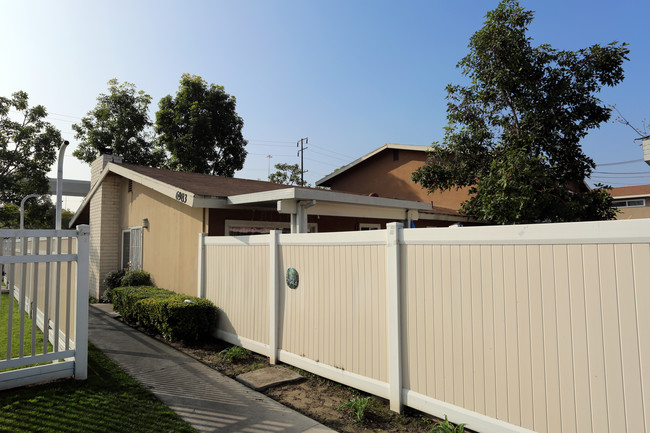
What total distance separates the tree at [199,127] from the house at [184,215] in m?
10.1

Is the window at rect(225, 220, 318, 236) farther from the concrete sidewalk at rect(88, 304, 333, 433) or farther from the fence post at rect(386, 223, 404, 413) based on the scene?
the fence post at rect(386, 223, 404, 413)

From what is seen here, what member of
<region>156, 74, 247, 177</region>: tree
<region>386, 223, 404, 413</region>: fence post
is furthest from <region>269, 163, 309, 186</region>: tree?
<region>386, 223, 404, 413</region>: fence post

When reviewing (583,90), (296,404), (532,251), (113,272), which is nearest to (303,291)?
(296,404)

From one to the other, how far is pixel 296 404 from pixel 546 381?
98.9 inches

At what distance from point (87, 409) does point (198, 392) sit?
1.10 metres

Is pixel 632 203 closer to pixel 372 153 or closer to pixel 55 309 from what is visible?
pixel 372 153

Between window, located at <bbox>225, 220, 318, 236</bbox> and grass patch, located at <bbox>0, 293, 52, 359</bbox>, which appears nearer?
grass patch, located at <bbox>0, 293, 52, 359</bbox>

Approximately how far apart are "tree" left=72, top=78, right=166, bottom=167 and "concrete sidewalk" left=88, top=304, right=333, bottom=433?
18.4m

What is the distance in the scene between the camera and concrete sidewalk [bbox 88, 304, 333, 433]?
3645mm

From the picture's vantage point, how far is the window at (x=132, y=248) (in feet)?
34.4

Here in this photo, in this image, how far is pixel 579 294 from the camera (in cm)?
276

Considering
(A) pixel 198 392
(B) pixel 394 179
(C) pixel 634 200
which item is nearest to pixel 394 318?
(A) pixel 198 392

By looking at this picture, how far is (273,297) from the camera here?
17.9 feet

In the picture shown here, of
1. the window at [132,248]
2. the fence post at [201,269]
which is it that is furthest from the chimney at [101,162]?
the fence post at [201,269]
